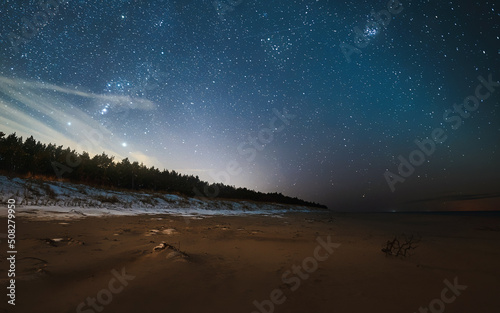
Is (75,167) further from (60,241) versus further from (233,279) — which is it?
(233,279)

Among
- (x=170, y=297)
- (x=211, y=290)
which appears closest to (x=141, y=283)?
(x=170, y=297)

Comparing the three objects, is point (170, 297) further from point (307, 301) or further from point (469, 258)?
point (469, 258)

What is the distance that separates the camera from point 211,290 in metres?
2.46

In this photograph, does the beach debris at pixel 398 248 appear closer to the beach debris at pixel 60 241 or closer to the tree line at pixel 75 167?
the beach debris at pixel 60 241

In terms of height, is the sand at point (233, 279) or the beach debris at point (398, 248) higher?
the beach debris at point (398, 248)

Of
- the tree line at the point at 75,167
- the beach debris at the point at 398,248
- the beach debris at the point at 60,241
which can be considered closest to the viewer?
the beach debris at the point at 60,241

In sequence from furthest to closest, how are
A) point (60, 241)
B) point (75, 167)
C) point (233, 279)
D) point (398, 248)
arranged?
point (75, 167)
point (398, 248)
point (60, 241)
point (233, 279)

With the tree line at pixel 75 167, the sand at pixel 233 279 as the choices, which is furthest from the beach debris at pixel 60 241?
the tree line at pixel 75 167

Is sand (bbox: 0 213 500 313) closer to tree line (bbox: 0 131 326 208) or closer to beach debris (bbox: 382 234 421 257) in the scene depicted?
beach debris (bbox: 382 234 421 257)

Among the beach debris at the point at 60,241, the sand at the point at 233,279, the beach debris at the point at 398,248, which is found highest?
the beach debris at the point at 398,248

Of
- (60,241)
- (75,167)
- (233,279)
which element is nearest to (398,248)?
(233,279)

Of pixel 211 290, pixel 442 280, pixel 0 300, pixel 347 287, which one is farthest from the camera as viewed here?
pixel 442 280

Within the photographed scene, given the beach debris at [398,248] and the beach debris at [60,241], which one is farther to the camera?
the beach debris at [398,248]

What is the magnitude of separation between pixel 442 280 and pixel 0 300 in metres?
4.86
